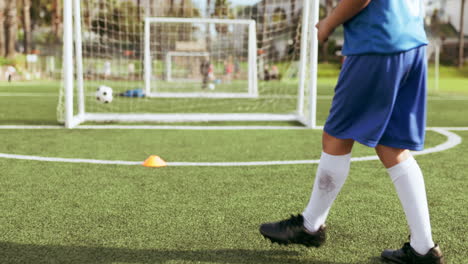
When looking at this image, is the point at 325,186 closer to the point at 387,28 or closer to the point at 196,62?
the point at 387,28

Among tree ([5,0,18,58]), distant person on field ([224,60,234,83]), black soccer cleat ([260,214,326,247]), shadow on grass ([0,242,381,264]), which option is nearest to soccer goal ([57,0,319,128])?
distant person on field ([224,60,234,83])

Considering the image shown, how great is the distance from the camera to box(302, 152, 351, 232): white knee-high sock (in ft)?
7.66

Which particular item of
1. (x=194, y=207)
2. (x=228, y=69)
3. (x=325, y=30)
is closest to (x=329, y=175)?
(x=325, y=30)

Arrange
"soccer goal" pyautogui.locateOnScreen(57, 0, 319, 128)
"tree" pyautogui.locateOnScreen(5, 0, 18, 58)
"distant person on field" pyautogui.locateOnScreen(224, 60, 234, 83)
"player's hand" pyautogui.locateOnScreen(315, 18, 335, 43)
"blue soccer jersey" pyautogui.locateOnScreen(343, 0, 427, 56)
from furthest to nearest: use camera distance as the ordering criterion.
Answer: "tree" pyautogui.locateOnScreen(5, 0, 18, 58)
"distant person on field" pyautogui.locateOnScreen(224, 60, 234, 83)
"soccer goal" pyautogui.locateOnScreen(57, 0, 319, 128)
"player's hand" pyautogui.locateOnScreen(315, 18, 335, 43)
"blue soccer jersey" pyautogui.locateOnScreen(343, 0, 427, 56)

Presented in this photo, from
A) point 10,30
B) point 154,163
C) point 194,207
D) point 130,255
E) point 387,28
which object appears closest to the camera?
point 387,28

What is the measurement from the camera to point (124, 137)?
6332mm

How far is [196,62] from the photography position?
78.4ft

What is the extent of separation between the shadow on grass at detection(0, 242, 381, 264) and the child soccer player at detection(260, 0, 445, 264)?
0.36 meters

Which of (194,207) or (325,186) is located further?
(194,207)

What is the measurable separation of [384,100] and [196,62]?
22110mm

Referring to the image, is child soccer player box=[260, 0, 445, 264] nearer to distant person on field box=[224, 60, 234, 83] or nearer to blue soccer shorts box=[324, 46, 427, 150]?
blue soccer shorts box=[324, 46, 427, 150]

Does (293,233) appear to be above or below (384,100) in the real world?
below

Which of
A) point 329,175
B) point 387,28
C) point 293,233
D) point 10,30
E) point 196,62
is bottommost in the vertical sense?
point 293,233

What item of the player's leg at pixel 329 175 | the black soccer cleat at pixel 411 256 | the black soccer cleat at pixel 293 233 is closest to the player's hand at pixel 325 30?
the player's leg at pixel 329 175
